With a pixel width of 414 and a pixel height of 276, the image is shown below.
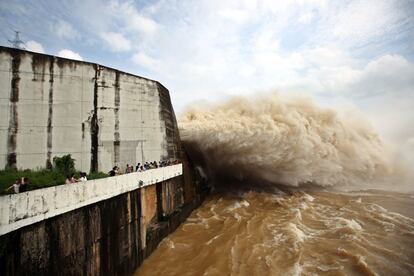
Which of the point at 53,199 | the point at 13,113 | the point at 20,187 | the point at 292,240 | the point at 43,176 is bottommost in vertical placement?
the point at 292,240

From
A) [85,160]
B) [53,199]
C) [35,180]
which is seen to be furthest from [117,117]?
[53,199]

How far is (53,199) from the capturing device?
644 centimetres

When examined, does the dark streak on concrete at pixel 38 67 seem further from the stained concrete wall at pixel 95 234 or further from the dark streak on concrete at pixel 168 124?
the stained concrete wall at pixel 95 234

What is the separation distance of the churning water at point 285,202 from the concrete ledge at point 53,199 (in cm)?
357

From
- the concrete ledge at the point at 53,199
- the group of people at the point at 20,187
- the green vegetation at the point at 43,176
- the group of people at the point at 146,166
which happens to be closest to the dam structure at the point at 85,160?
the concrete ledge at the point at 53,199

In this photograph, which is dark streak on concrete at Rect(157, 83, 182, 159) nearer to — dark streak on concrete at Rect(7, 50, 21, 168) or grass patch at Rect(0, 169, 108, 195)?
grass patch at Rect(0, 169, 108, 195)

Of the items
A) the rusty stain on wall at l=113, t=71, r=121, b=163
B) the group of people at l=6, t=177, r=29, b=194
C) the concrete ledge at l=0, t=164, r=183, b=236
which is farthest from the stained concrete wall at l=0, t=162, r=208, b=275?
the rusty stain on wall at l=113, t=71, r=121, b=163

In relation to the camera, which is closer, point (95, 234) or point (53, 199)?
point (53, 199)

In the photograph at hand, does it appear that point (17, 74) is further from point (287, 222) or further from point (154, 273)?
point (287, 222)

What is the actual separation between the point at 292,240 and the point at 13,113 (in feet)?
41.7

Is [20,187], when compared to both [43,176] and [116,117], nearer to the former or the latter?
[43,176]

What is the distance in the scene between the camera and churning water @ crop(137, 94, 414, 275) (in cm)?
1001

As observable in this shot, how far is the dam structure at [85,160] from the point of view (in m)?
6.13

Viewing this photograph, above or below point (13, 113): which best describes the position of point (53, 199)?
below
